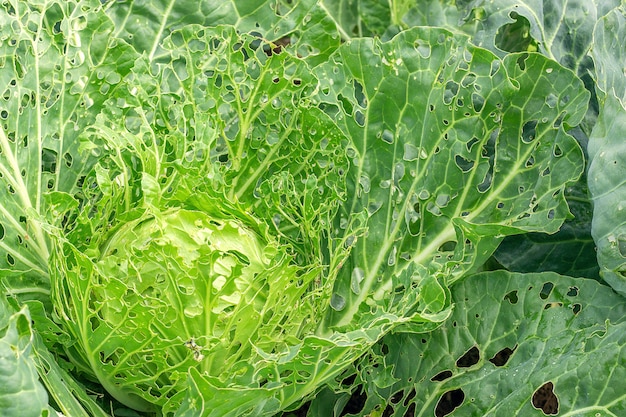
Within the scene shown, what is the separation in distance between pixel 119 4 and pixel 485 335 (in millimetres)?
1478

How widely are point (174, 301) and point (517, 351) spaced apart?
88 cm

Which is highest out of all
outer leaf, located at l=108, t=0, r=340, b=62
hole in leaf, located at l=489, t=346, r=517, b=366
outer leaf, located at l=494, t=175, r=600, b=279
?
outer leaf, located at l=108, t=0, r=340, b=62

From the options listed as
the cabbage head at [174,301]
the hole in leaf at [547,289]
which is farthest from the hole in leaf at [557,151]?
the cabbage head at [174,301]

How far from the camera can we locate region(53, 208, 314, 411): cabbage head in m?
1.57

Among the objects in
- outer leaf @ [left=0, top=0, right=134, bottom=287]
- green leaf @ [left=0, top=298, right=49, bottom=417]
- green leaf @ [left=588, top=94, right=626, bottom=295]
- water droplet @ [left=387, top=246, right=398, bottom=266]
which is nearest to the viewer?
green leaf @ [left=0, top=298, right=49, bottom=417]

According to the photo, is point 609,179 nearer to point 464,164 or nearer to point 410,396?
point 464,164

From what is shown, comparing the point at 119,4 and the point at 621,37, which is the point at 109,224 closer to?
the point at 119,4

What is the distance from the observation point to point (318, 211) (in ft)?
6.12

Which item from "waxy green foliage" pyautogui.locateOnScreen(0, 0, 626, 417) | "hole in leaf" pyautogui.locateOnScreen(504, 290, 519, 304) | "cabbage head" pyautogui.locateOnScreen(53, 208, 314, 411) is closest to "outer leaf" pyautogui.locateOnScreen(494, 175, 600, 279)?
"waxy green foliage" pyautogui.locateOnScreen(0, 0, 626, 417)

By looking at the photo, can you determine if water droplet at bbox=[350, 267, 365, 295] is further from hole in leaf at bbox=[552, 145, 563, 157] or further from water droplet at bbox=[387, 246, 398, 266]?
hole in leaf at bbox=[552, 145, 563, 157]

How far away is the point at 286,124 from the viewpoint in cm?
203

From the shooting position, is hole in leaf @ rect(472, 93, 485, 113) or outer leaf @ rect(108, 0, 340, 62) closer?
hole in leaf @ rect(472, 93, 485, 113)

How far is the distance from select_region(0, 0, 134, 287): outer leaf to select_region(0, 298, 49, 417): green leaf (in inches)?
22.4

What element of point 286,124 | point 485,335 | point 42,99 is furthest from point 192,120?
point 485,335
